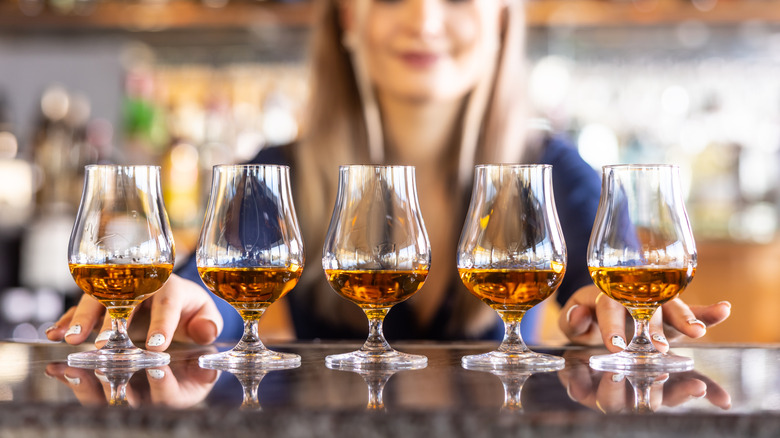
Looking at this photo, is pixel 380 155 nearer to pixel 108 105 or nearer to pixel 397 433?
pixel 397 433

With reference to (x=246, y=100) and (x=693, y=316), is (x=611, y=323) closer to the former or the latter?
(x=693, y=316)

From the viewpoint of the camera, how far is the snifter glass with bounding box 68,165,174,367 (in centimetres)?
83

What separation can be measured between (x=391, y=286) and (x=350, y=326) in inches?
32.7

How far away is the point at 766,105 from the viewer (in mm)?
3211

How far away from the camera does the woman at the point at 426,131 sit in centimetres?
165

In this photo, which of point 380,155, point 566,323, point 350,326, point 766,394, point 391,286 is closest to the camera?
point 766,394

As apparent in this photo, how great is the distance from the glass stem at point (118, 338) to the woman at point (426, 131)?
2.27ft

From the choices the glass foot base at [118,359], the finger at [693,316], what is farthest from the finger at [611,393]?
the glass foot base at [118,359]

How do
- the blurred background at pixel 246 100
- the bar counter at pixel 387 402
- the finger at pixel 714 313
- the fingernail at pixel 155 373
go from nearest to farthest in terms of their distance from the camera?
the bar counter at pixel 387 402 → the fingernail at pixel 155 373 → the finger at pixel 714 313 → the blurred background at pixel 246 100

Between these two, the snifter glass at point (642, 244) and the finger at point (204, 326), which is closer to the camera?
the snifter glass at point (642, 244)

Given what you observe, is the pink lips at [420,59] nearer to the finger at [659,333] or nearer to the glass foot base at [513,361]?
the finger at [659,333]

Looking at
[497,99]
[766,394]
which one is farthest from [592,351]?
[497,99]

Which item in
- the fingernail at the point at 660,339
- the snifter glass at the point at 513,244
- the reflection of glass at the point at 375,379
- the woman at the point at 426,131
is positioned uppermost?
the woman at the point at 426,131

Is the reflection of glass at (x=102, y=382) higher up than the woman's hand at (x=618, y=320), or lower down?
lower down
